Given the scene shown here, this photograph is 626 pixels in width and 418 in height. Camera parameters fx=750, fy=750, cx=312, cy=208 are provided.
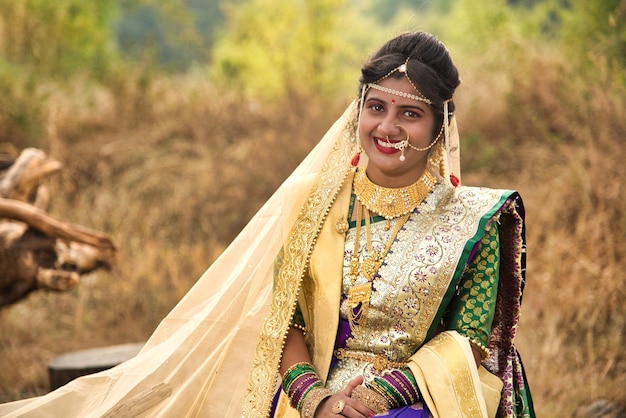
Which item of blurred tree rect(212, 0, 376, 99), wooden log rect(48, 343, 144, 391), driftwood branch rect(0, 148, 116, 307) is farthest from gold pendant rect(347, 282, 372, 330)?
blurred tree rect(212, 0, 376, 99)

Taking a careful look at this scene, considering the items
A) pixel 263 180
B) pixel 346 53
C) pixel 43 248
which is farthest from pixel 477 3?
pixel 43 248

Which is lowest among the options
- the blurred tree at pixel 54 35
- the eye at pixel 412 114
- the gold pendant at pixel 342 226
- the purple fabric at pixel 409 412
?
the purple fabric at pixel 409 412

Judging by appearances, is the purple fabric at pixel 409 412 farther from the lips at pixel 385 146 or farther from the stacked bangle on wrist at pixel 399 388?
the lips at pixel 385 146

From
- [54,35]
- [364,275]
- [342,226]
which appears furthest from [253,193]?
[364,275]

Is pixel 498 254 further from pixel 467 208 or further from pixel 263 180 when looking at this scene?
pixel 263 180

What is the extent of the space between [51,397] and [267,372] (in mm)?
774

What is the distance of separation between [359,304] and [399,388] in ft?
0.98

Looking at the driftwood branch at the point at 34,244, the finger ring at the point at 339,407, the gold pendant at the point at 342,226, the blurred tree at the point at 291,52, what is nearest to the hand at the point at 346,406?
the finger ring at the point at 339,407

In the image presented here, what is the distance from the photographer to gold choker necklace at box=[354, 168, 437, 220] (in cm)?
243

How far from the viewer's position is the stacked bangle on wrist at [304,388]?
2219mm

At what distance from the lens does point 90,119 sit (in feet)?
30.1

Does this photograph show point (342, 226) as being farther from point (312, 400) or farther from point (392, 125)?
point (312, 400)

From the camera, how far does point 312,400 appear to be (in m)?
2.22

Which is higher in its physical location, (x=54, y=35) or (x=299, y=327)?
(x=54, y=35)
